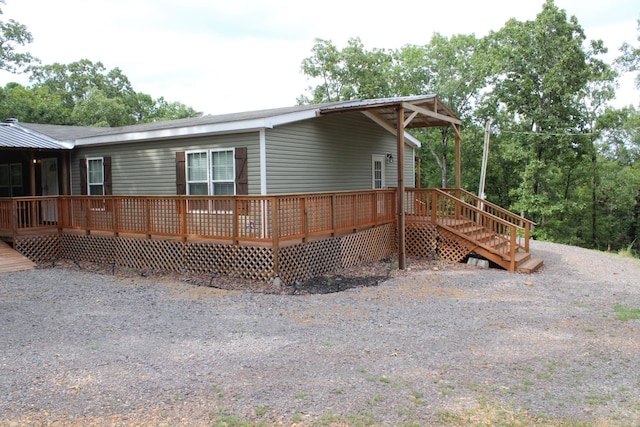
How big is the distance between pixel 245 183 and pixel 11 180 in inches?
366

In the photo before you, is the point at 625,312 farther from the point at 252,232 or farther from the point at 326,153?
the point at 326,153

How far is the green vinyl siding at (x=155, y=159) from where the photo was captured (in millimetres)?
10477

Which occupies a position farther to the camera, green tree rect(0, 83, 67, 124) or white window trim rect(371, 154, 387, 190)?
green tree rect(0, 83, 67, 124)

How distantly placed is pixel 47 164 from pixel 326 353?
13096 mm

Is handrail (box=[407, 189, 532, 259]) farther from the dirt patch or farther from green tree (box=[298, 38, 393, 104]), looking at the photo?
green tree (box=[298, 38, 393, 104])

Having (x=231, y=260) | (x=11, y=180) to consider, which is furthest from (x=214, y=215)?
(x=11, y=180)

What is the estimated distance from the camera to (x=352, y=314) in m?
6.82

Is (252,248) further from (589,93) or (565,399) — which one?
(589,93)

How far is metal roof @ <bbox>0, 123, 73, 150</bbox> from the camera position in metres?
12.4

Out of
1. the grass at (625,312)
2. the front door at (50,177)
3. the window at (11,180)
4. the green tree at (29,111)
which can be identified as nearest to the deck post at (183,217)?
the front door at (50,177)

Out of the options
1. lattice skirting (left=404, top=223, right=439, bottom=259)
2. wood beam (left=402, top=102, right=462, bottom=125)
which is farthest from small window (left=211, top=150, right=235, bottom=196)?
lattice skirting (left=404, top=223, right=439, bottom=259)

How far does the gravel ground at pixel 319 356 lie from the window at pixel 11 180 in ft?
25.3

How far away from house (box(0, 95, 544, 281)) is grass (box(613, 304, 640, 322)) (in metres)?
3.09

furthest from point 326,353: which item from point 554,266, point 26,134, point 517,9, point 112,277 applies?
point 517,9
